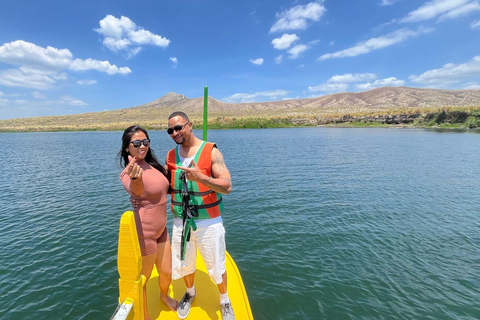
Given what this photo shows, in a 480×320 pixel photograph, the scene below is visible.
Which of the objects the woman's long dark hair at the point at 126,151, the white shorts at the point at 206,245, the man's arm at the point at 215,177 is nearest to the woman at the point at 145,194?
the woman's long dark hair at the point at 126,151

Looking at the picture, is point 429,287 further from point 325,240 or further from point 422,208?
point 422,208

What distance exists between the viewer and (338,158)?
2867 centimetres

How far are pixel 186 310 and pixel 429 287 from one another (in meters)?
7.21

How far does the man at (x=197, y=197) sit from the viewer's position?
3.75 meters

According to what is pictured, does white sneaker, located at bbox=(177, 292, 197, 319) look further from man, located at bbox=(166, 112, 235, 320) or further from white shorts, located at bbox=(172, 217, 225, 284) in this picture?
man, located at bbox=(166, 112, 235, 320)

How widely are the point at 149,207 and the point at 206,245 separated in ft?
3.87

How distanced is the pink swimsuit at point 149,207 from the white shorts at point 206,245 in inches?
14.5

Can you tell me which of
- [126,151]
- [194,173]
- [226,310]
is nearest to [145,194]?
[126,151]

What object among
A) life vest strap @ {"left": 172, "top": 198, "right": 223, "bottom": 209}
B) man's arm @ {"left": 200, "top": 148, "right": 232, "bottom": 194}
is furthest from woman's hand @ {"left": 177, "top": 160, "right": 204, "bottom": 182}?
life vest strap @ {"left": 172, "top": 198, "right": 223, "bottom": 209}

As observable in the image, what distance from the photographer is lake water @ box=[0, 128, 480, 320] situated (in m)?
6.47

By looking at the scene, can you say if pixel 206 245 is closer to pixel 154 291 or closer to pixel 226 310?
pixel 226 310

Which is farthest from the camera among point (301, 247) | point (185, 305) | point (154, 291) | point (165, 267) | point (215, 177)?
point (301, 247)

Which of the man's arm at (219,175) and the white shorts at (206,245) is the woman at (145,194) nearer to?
the white shorts at (206,245)

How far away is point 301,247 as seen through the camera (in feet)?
30.6
